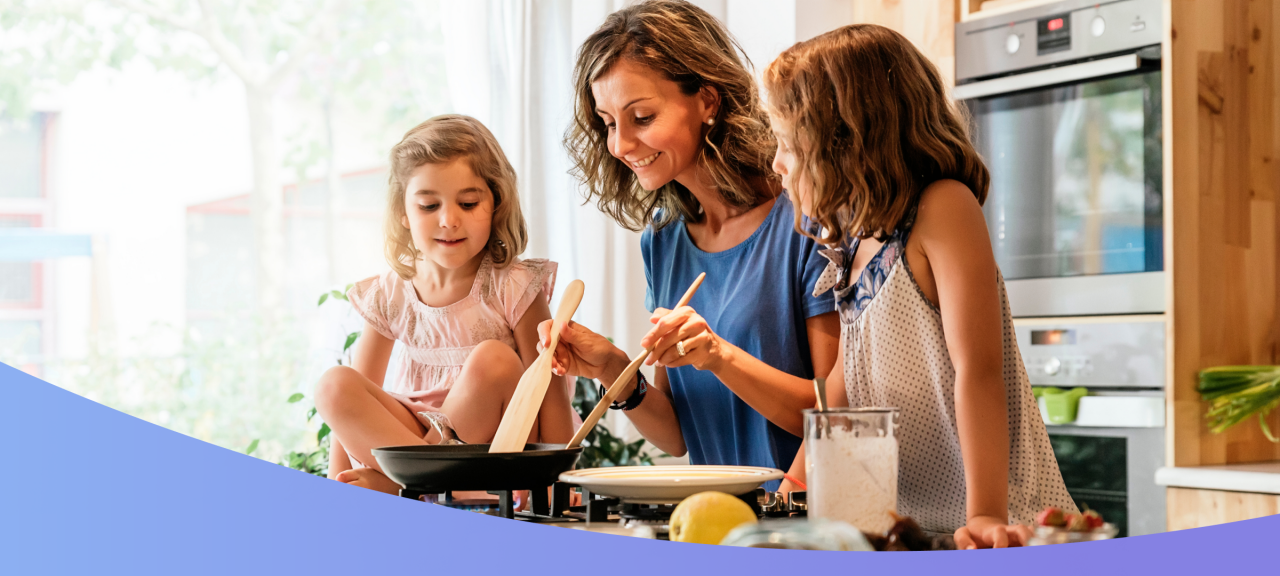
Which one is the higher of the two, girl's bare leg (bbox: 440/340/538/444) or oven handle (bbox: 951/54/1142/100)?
oven handle (bbox: 951/54/1142/100)

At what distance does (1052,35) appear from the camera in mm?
2258

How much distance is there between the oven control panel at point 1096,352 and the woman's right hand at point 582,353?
1.30 metres

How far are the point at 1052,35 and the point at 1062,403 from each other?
0.79 m

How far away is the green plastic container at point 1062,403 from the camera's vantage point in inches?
87.8

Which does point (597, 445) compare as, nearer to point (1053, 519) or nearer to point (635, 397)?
point (635, 397)

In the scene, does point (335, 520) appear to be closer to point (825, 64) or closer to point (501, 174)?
point (825, 64)

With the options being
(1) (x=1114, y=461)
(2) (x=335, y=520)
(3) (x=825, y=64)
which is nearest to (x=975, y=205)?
(3) (x=825, y=64)

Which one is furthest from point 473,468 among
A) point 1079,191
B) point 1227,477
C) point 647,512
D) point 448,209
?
point 1079,191

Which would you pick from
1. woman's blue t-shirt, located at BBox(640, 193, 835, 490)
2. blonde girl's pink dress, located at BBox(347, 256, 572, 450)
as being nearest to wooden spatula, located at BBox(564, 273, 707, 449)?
woman's blue t-shirt, located at BBox(640, 193, 835, 490)

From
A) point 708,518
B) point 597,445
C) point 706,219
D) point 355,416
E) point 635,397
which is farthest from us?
point 597,445

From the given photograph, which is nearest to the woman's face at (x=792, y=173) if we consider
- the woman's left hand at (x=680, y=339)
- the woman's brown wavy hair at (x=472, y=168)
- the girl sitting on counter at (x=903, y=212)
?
the girl sitting on counter at (x=903, y=212)

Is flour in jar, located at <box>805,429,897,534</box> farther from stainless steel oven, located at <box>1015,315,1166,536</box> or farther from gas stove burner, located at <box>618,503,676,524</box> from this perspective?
stainless steel oven, located at <box>1015,315,1166,536</box>

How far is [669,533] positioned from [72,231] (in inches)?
96.7

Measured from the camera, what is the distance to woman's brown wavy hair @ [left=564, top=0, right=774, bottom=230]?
1.40m
